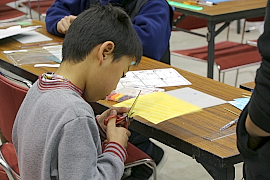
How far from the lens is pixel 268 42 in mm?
722

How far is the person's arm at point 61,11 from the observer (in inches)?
90.1

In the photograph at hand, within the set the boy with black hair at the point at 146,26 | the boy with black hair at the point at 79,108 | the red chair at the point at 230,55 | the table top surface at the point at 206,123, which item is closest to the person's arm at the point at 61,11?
the boy with black hair at the point at 146,26

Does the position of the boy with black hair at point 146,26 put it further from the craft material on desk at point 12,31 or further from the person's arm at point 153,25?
the craft material on desk at point 12,31

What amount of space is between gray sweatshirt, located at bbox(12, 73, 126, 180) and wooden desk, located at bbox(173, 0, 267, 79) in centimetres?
182

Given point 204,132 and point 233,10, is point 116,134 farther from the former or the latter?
point 233,10

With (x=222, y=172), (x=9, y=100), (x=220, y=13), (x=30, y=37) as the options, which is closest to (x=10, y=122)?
(x=9, y=100)

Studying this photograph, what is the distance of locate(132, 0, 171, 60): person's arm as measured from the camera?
2.00 meters

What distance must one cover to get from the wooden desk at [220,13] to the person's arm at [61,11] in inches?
36.2

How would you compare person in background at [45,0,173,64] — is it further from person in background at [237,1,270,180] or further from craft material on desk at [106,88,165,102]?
person in background at [237,1,270,180]

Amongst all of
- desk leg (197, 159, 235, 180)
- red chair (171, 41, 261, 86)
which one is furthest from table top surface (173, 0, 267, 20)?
desk leg (197, 159, 235, 180)

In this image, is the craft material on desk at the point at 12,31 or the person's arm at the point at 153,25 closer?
the person's arm at the point at 153,25

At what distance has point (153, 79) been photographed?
5.45 ft

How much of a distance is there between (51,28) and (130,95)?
39.8 inches

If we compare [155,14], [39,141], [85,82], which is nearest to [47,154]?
[39,141]
